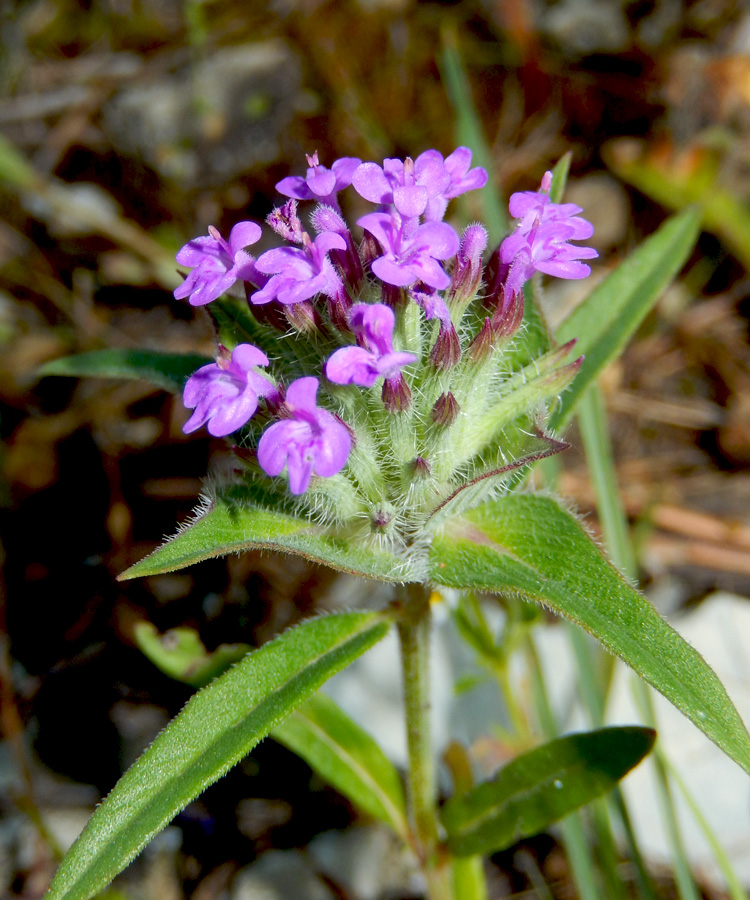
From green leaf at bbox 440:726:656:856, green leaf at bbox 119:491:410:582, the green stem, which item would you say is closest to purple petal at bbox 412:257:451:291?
green leaf at bbox 119:491:410:582

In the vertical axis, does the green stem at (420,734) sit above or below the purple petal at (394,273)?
below

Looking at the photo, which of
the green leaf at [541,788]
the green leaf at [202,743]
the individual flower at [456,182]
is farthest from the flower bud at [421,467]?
the green leaf at [541,788]

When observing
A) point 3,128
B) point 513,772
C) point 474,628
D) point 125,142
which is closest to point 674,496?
point 474,628

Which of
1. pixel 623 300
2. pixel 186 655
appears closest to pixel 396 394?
pixel 623 300

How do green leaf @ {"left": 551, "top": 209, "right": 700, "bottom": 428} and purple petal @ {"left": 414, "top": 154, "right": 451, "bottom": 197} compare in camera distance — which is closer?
purple petal @ {"left": 414, "top": 154, "right": 451, "bottom": 197}

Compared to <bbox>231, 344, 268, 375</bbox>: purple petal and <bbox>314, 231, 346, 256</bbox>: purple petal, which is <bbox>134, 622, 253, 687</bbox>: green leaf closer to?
<bbox>231, 344, 268, 375</bbox>: purple petal

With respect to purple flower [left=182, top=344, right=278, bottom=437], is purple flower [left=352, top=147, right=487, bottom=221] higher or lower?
higher

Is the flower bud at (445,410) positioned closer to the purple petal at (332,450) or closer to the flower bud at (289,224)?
the purple petal at (332,450)

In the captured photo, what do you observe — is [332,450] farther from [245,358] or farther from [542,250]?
[542,250]
